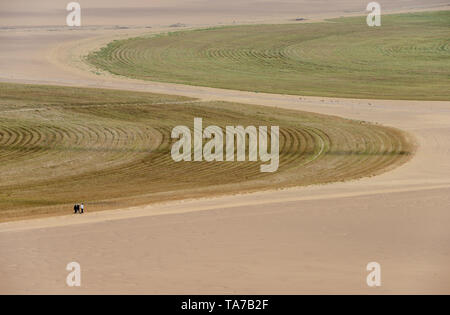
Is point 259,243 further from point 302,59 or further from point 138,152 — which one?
point 302,59

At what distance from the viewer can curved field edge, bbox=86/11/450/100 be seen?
41.7 meters

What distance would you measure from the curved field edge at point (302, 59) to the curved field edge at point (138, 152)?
792 centimetres

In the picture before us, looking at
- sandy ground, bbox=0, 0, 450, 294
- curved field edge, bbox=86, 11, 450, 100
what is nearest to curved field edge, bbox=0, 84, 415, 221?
sandy ground, bbox=0, 0, 450, 294

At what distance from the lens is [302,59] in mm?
50062

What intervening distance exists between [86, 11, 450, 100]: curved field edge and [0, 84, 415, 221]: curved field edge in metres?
7.92

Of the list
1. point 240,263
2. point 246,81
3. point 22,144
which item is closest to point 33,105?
point 22,144

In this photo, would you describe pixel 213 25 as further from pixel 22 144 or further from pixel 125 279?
pixel 125 279

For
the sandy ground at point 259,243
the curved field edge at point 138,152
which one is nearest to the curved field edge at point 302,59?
the curved field edge at point 138,152

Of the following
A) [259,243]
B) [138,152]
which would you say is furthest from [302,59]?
[259,243]

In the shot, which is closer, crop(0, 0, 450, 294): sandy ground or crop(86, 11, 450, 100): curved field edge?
crop(0, 0, 450, 294): sandy ground

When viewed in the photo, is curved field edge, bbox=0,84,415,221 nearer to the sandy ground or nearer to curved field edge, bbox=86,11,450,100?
the sandy ground

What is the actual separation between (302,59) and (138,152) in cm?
2646

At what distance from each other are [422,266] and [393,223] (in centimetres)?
288

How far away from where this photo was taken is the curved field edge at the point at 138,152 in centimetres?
1991
